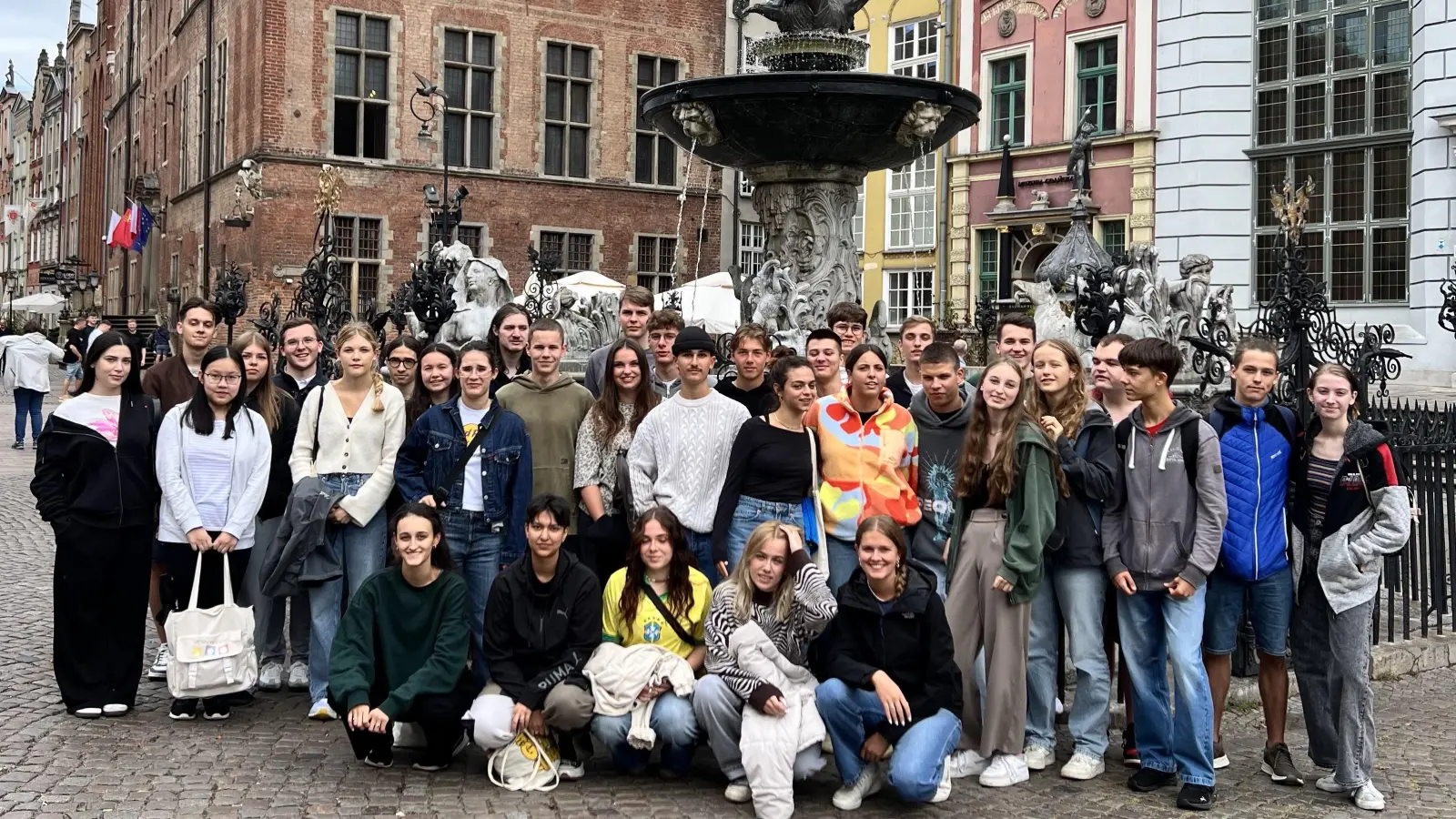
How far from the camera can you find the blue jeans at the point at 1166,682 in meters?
5.80

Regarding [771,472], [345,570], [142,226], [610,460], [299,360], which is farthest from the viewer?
[142,226]

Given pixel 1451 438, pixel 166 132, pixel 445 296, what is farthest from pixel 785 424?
pixel 166 132

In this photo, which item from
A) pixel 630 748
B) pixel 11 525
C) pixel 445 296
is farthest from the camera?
pixel 11 525

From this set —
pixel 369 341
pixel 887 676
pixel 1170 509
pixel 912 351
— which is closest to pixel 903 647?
pixel 887 676

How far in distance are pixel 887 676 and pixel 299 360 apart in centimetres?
386

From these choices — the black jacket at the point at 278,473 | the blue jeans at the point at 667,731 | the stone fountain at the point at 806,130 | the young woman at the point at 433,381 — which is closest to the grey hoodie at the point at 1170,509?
the blue jeans at the point at 667,731

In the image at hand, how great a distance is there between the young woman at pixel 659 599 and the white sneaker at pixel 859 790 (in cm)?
68

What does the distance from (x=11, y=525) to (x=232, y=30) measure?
2480 cm

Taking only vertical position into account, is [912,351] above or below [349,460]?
above

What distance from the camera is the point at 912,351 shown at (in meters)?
7.64

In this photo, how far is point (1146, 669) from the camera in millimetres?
6035

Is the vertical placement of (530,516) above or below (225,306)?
below

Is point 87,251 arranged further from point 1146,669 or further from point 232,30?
point 1146,669

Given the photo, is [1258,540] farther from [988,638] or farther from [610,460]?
[610,460]
